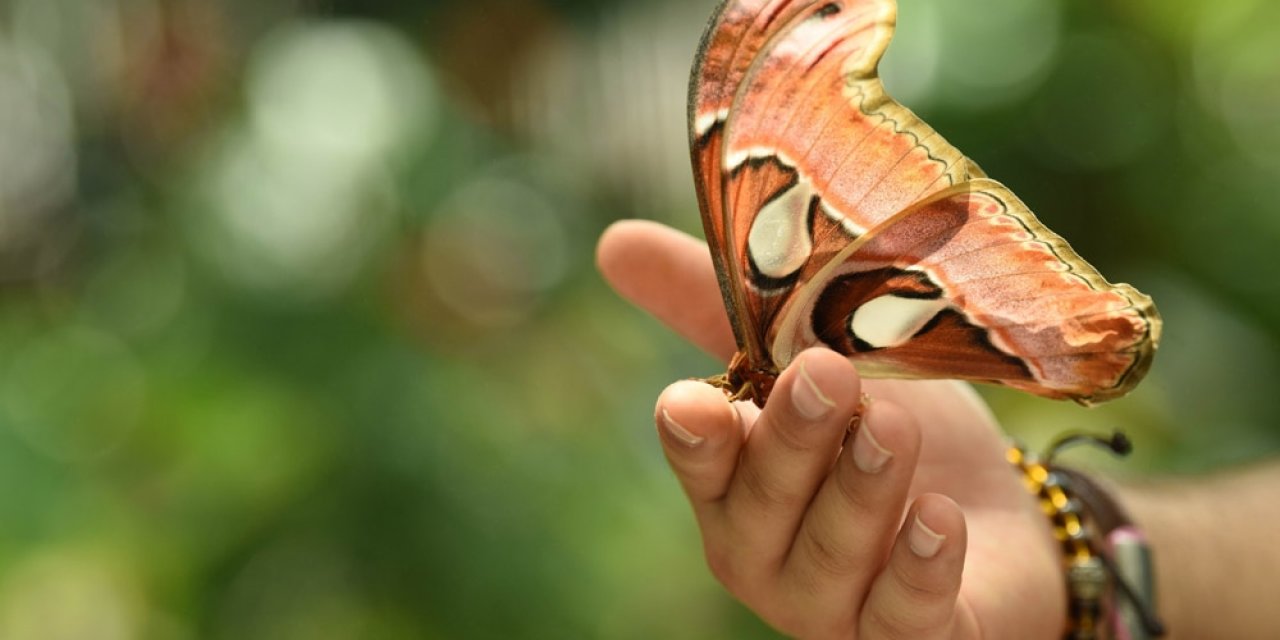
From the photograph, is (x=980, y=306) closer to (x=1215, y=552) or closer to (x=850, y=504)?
(x=850, y=504)

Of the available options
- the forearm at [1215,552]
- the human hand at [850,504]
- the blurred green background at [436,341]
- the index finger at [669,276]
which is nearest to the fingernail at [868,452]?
the human hand at [850,504]

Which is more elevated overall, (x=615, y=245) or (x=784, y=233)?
(x=784, y=233)

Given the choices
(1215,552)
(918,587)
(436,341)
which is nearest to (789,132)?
(918,587)

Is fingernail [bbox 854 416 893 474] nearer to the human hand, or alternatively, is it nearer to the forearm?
the human hand

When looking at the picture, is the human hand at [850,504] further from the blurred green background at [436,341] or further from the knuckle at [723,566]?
the blurred green background at [436,341]

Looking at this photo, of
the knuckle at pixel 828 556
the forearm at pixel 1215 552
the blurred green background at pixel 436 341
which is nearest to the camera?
the knuckle at pixel 828 556

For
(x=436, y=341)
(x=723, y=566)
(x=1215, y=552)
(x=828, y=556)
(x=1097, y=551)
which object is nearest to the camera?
(x=828, y=556)
